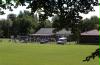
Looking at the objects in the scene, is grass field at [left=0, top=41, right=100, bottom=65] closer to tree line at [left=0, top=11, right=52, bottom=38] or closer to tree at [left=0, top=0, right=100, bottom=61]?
tree at [left=0, top=0, right=100, bottom=61]

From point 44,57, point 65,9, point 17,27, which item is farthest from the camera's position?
point 17,27

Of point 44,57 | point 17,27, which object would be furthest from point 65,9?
point 17,27

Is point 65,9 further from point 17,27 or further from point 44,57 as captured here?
point 17,27

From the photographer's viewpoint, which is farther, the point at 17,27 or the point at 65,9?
the point at 17,27

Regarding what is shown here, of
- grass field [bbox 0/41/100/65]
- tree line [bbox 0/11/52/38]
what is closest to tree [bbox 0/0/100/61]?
grass field [bbox 0/41/100/65]

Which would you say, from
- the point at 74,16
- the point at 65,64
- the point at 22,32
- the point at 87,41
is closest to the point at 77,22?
the point at 74,16

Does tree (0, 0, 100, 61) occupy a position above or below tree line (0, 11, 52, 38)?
above

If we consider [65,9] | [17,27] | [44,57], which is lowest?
[44,57]

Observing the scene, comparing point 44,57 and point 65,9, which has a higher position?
point 65,9

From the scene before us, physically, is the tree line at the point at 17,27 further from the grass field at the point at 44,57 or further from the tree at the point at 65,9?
the tree at the point at 65,9

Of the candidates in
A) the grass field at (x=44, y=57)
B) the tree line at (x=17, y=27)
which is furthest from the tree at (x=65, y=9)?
the tree line at (x=17, y=27)

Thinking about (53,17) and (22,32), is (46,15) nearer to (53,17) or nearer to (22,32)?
(53,17)

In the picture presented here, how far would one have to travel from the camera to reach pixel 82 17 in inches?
223

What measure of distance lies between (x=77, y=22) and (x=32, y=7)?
2.71 ft
